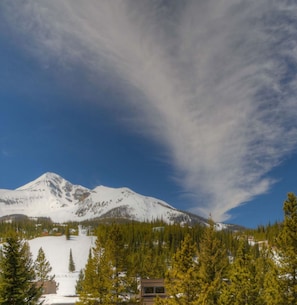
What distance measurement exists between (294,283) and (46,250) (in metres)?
179

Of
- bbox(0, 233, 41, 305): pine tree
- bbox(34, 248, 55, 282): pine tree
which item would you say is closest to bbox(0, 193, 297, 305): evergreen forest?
bbox(0, 233, 41, 305): pine tree

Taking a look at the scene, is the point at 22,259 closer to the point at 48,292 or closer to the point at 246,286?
the point at 246,286

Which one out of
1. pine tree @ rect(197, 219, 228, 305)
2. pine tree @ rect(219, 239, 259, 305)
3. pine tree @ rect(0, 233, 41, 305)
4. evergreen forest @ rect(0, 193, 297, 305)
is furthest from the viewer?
pine tree @ rect(197, 219, 228, 305)

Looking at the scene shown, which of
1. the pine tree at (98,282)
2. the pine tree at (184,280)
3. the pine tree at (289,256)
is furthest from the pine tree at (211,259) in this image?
the pine tree at (98,282)

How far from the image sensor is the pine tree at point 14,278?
25.0 metres

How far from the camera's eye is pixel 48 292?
254 ft

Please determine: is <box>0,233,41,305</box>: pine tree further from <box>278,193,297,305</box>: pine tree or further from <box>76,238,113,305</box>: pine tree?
<box>278,193,297,305</box>: pine tree

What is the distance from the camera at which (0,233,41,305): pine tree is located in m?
25.0

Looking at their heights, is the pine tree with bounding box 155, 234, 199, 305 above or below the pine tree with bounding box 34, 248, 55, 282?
above

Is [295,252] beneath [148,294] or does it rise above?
above

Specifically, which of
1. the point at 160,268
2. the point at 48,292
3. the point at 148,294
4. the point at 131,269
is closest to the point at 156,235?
the point at 160,268

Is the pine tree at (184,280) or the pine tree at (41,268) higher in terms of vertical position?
the pine tree at (184,280)

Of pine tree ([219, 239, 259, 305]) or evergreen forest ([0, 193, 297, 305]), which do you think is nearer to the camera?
evergreen forest ([0, 193, 297, 305])

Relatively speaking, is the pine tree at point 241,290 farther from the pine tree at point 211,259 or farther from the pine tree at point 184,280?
the pine tree at point 184,280
